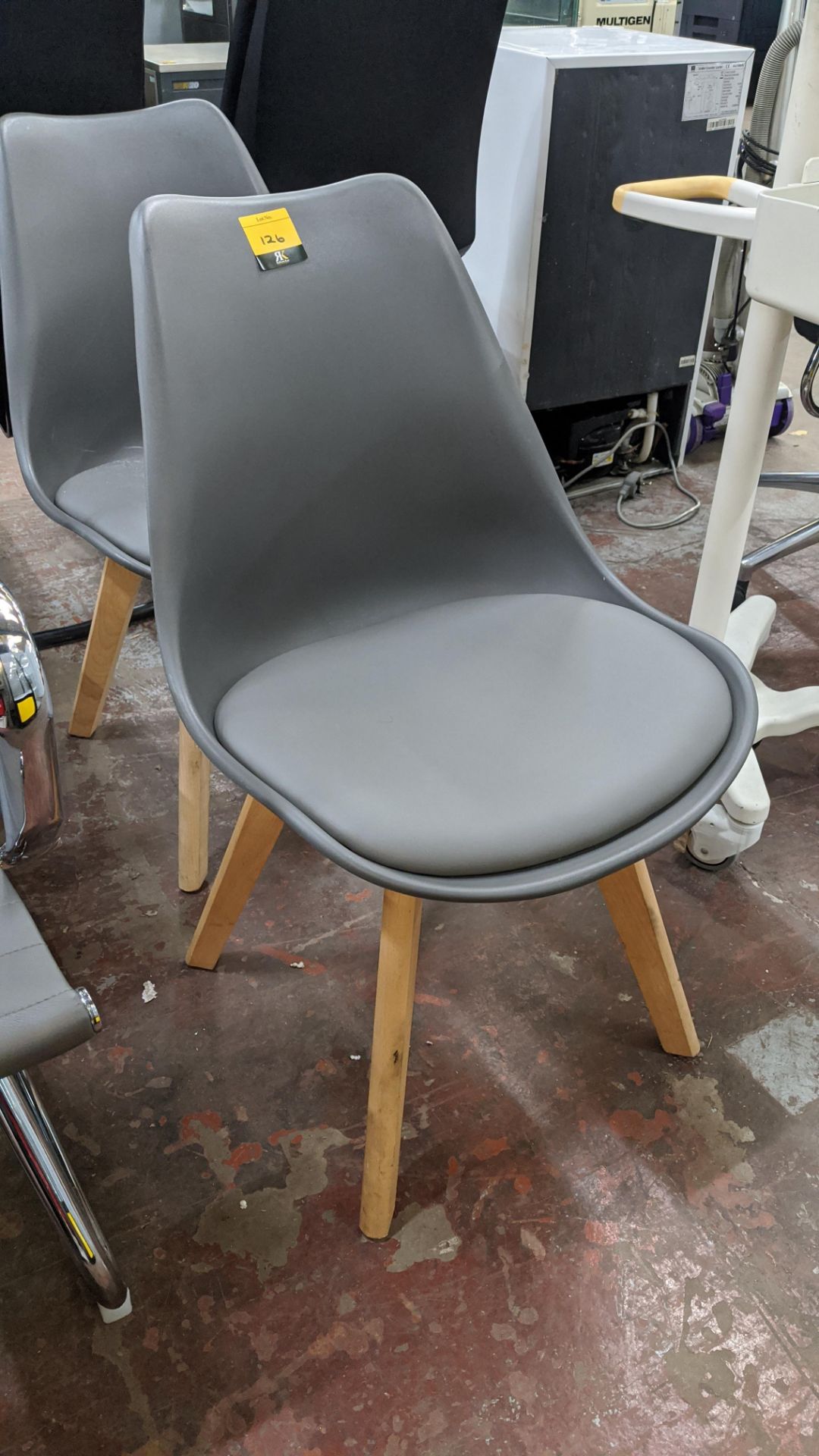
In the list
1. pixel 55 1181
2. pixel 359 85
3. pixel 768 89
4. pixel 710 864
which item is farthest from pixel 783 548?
pixel 768 89

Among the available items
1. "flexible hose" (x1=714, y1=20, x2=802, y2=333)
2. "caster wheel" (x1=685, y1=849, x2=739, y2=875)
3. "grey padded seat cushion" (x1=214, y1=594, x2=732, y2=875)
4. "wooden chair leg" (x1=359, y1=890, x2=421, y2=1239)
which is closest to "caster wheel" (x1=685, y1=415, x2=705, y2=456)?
"flexible hose" (x1=714, y1=20, x2=802, y2=333)

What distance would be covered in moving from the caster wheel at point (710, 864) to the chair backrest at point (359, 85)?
3.99 feet

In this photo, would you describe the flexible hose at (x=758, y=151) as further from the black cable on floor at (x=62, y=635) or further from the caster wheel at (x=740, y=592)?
the black cable on floor at (x=62, y=635)

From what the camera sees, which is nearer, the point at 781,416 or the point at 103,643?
the point at 103,643

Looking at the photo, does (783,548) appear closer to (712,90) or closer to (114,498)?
(712,90)

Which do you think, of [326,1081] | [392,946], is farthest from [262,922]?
[392,946]

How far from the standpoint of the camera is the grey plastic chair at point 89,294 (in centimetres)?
144

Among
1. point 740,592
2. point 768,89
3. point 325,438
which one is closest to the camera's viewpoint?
point 325,438

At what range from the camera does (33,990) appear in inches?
32.5

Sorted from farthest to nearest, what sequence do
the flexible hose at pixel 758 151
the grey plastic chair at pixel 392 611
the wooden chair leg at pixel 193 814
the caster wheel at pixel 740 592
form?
the flexible hose at pixel 758 151 < the caster wheel at pixel 740 592 < the wooden chair leg at pixel 193 814 < the grey plastic chair at pixel 392 611

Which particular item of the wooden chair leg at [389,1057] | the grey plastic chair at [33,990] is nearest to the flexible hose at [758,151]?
the wooden chair leg at [389,1057]

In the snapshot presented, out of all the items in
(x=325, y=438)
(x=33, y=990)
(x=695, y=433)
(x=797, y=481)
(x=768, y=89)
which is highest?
(x=768, y=89)

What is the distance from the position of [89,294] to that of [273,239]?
558 millimetres

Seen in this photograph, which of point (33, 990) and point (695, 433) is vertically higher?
point (33, 990)
